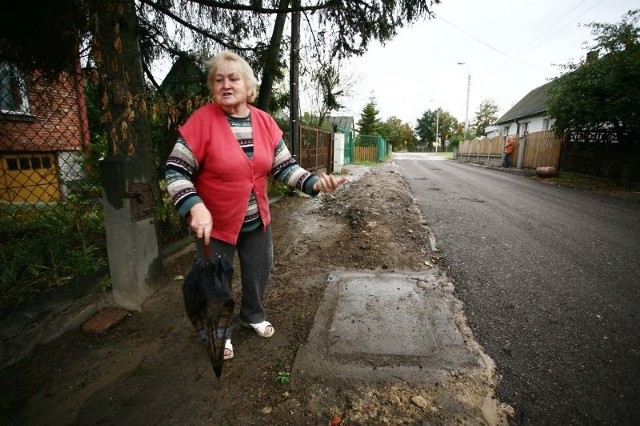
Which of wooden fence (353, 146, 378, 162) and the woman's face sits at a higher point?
the woman's face

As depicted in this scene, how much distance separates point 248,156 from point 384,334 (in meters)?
1.51

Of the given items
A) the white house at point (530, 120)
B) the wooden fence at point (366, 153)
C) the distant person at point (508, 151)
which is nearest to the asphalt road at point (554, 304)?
the distant person at point (508, 151)

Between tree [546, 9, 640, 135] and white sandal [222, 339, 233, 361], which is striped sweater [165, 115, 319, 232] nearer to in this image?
white sandal [222, 339, 233, 361]

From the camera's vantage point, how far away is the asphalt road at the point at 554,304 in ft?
5.74

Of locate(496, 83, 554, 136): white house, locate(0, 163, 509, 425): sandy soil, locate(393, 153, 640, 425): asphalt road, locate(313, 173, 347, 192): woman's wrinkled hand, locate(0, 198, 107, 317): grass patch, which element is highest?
locate(496, 83, 554, 136): white house

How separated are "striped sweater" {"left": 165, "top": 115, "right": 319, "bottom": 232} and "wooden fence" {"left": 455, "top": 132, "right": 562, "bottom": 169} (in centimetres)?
1455

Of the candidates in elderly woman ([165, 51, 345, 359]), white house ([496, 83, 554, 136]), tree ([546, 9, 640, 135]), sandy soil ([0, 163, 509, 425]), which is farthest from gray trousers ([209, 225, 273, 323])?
white house ([496, 83, 554, 136])

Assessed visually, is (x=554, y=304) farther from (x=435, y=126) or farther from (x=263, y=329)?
(x=435, y=126)

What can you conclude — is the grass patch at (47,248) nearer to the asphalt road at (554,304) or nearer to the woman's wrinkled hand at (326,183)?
the woman's wrinkled hand at (326,183)

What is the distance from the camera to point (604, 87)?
32.8ft

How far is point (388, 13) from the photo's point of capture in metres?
3.67

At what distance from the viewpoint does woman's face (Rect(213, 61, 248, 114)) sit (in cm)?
177

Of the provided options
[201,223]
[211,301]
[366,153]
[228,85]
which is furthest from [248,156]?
[366,153]

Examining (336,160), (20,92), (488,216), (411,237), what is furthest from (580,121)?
(20,92)
